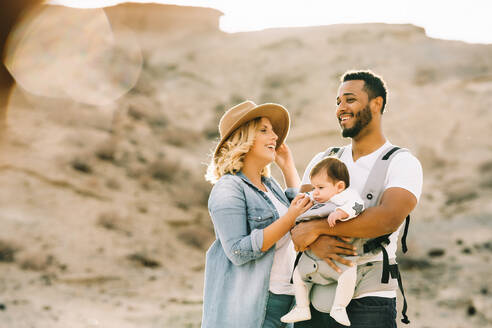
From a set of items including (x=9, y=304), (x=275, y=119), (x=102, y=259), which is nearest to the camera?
(x=275, y=119)

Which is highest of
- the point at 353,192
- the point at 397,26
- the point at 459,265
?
the point at 397,26

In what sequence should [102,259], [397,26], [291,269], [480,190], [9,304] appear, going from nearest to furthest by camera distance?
[291,269]
[9,304]
[102,259]
[480,190]
[397,26]

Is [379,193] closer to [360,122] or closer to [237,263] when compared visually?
[360,122]

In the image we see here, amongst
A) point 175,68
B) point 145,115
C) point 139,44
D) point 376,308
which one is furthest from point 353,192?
point 139,44

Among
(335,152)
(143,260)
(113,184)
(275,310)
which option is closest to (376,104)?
(335,152)

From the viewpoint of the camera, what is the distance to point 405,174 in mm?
2473

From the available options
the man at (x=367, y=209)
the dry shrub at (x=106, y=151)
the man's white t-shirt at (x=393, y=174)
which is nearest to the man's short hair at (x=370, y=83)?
the man at (x=367, y=209)

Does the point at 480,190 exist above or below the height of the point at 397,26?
below

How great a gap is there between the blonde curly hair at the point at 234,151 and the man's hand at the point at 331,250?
69cm

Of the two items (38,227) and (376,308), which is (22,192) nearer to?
(38,227)

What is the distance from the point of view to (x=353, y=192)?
252 cm

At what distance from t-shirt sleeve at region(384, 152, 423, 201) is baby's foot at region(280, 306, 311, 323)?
0.72 meters

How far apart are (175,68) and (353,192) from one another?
1555 cm

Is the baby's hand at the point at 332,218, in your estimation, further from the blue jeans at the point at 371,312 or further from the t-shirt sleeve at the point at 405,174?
the blue jeans at the point at 371,312
